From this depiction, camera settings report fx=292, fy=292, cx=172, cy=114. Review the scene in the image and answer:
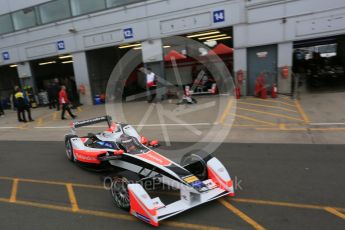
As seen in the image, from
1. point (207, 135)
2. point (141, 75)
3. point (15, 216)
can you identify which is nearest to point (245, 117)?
point (207, 135)

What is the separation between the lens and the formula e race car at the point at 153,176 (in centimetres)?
482

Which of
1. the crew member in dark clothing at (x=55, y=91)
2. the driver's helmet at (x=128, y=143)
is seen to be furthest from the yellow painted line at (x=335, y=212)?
the crew member in dark clothing at (x=55, y=91)

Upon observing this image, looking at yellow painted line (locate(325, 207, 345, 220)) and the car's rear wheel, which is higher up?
the car's rear wheel

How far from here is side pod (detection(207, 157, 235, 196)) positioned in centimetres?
535

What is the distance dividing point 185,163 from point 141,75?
1596 centimetres

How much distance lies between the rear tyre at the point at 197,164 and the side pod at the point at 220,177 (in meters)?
0.20

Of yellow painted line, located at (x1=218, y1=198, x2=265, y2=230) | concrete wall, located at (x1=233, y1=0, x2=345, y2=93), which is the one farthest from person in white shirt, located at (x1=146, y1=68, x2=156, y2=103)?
yellow painted line, located at (x1=218, y1=198, x2=265, y2=230)

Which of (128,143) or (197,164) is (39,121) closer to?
(128,143)

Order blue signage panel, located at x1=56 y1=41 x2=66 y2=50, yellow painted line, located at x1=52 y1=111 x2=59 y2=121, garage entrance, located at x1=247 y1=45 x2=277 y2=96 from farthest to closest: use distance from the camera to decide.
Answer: blue signage panel, located at x1=56 y1=41 x2=66 y2=50, yellow painted line, located at x1=52 y1=111 x2=59 y2=121, garage entrance, located at x1=247 y1=45 x2=277 y2=96

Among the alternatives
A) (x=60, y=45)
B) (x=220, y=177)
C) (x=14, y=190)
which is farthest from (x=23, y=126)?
(x=220, y=177)

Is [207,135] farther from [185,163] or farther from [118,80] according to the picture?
[118,80]

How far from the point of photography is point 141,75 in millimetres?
21391

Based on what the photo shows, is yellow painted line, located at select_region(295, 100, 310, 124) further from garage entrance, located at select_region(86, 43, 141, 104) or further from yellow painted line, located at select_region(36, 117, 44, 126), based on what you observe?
yellow painted line, located at select_region(36, 117, 44, 126)

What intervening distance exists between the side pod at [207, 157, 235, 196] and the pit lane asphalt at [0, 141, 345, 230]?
0.89 feet
